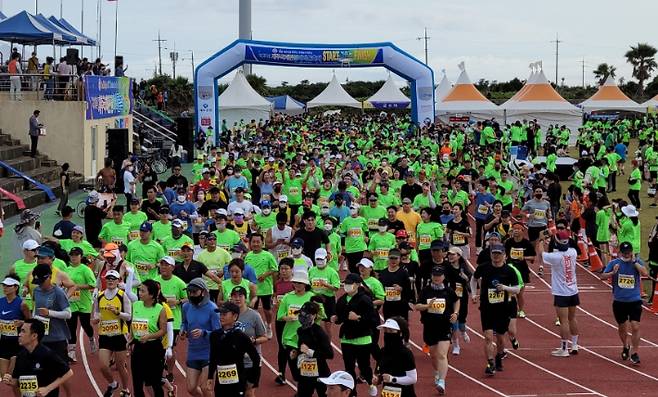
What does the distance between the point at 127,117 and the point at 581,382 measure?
2702 cm

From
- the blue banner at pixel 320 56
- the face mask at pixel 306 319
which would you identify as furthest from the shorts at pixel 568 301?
the blue banner at pixel 320 56

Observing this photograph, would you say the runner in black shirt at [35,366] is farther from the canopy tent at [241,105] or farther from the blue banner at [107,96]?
the canopy tent at [241,105]

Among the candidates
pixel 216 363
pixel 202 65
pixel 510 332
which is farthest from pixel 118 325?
pixel 202 65

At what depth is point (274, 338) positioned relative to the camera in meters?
14.5

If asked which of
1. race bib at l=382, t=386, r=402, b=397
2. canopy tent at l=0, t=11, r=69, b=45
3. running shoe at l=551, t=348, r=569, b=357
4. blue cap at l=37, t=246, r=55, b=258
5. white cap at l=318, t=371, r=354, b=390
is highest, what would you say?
canopy tent at l=0, t=11, r=69, b=45

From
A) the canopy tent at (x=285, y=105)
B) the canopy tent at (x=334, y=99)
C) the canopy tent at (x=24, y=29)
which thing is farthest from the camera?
the canopy tent at (x=285, y=105)

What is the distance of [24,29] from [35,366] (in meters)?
26.2

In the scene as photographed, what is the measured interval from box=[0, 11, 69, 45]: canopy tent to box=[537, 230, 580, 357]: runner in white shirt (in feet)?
75.3

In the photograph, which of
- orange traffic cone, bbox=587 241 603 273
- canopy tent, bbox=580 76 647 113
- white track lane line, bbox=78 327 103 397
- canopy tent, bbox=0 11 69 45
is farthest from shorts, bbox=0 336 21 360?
canopy tent, bbox=580 76 647 113

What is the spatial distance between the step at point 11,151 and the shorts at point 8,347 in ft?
55.9

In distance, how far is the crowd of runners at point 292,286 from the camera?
9.43 metres

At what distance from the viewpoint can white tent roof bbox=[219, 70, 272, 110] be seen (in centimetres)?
5878

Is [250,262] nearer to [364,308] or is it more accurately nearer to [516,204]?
[364,308]

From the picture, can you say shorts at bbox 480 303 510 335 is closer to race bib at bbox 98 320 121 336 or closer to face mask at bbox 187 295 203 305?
face mask at bbox 187 295 203 305
